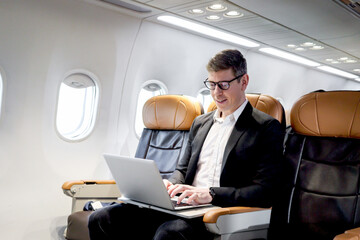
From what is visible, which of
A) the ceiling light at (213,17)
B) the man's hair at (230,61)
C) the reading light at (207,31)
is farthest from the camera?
the reading light at (207,31)

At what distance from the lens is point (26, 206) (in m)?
4.09

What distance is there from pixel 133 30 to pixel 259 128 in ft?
9.09

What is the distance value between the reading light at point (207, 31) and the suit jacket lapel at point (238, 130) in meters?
2.45

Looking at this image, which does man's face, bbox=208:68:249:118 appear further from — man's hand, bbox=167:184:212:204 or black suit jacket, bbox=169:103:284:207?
man's hand, bbox=167:184:212:204

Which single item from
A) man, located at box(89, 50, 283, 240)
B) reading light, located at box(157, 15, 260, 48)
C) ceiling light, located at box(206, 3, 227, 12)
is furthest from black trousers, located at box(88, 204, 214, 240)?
reading light, located at box(157, 15, 260, 48)

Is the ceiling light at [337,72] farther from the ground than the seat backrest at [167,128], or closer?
farther from the ground

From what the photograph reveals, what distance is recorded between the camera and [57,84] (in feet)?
13.8

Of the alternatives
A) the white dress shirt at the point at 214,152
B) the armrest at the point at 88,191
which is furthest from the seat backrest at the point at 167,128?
the white dress shirt at the point at 214,152

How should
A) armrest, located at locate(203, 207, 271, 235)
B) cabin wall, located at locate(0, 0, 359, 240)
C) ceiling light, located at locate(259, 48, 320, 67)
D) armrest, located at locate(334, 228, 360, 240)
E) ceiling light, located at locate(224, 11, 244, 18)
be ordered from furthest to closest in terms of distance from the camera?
ceiling light, located at locate(259, 48, 320, 67) → ceiling light, located at locate(224, 11, 244, 18) → cabin wall, located at locate(0, 0, 359, 240) → armrest, located at locate(203, 207, 271, 235) → armrest, located at locate(334, 228, 360, 240)

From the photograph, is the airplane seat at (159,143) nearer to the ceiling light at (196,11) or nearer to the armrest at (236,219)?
the ceiling light at (196,11)

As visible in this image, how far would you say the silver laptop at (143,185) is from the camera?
2057 millimetres

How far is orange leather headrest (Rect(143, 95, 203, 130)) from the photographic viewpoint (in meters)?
3.51

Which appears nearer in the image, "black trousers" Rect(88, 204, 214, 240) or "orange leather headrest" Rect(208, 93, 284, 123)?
"black trousers" Rect(88, 204, 214, 240)

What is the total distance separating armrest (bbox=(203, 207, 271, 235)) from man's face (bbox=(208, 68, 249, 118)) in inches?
26.1
